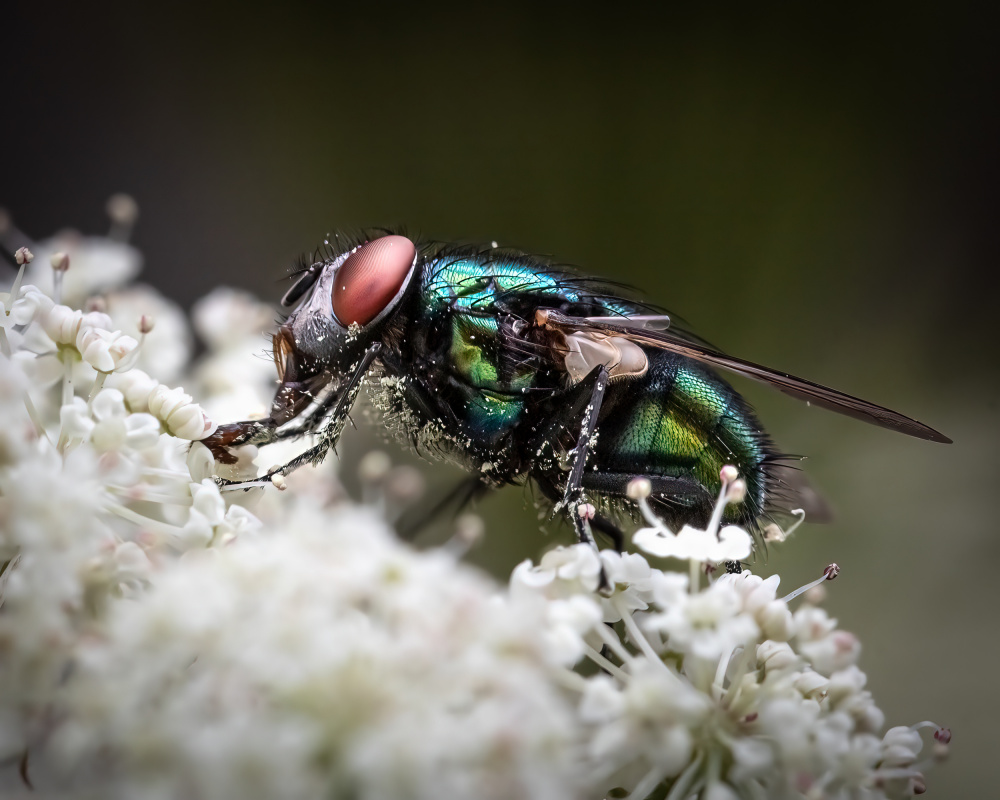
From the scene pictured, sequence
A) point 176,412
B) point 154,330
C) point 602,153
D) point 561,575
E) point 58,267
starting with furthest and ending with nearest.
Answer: point 602,153 → point 154,330 → point 58,267 → point 176,412 → point 561,575

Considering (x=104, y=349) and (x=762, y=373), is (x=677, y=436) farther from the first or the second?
(x=104, y=349)

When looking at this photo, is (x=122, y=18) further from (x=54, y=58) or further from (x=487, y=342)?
(x=487, y=342)

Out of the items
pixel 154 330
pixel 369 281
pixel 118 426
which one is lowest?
pixel 154 330

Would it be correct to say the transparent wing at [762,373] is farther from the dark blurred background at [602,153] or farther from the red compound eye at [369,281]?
the dark blurred background at [602,153]

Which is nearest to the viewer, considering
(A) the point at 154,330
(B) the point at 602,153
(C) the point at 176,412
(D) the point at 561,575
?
(D) the point at 561,575

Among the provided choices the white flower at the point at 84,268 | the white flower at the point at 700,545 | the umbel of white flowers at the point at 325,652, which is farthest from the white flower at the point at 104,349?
the white flower at the point at 700,545

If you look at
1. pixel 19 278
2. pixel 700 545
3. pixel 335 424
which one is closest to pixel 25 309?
pixel 19 278

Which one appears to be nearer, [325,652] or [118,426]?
[325,652]
